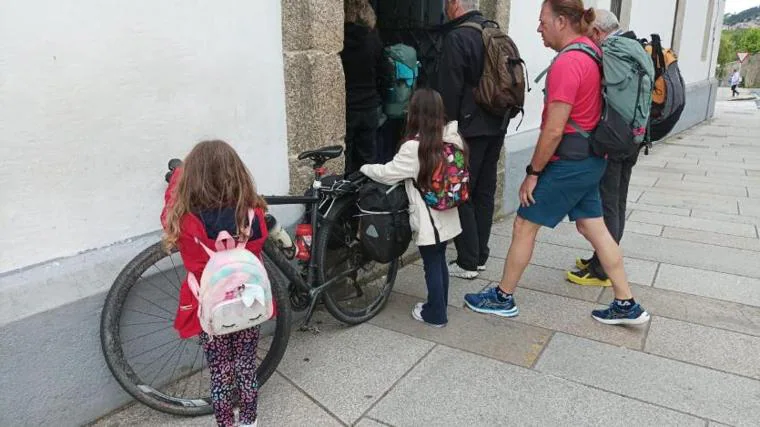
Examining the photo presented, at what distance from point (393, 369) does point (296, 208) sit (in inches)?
43.6

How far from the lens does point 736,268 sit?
437 cm

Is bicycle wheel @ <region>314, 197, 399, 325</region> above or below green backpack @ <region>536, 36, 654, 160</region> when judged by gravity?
below

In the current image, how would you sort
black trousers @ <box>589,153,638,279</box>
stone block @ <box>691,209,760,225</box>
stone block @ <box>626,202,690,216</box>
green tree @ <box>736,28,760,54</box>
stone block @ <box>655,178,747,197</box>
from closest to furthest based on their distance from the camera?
1. black trousers @ <box>589,153,638,279</box>
2. stone block @ <box>691,209,760,225</box>
3. stone block @ <box>626,202,690,216</box>
4. stone block @ <box>655,178,747,197</box>
5. green tree @ <box>736,28,760,54</box>

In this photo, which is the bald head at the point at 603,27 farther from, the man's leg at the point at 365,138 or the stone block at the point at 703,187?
the stone block at the point at 703,187

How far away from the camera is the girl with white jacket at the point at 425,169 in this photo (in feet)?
9.58

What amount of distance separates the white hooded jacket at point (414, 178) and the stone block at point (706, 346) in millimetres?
1312

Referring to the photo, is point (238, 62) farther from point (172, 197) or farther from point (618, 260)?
point (618, 260)

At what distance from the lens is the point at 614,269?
3230mm

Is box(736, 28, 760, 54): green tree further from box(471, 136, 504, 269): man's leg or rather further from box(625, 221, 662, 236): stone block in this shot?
box(471, 136, 504, 269): man's leg

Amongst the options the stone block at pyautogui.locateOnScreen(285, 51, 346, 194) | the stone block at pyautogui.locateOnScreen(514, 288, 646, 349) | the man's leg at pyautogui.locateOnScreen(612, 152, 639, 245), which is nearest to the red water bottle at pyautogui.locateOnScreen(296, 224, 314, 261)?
the stone block at pyautogui.locateOnScreen(285, 51, 346, 194)

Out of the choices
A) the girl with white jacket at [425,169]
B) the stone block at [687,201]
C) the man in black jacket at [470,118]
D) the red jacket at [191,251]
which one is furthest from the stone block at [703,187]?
the red jacket at [191,251]

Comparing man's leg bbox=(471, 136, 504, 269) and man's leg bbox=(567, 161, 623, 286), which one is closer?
man's leg bbox=(567, 161, 623, 286)

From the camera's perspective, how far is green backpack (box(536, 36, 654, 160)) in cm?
287

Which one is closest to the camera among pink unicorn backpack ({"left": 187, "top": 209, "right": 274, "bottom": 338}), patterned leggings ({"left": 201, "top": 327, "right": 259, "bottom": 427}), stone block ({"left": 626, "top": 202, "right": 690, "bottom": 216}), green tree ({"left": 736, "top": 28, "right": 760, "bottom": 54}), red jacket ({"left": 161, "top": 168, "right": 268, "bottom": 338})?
pink unicorn backpack ({"left": 187, "top": 209, "right": 274, "bottom": 338})
